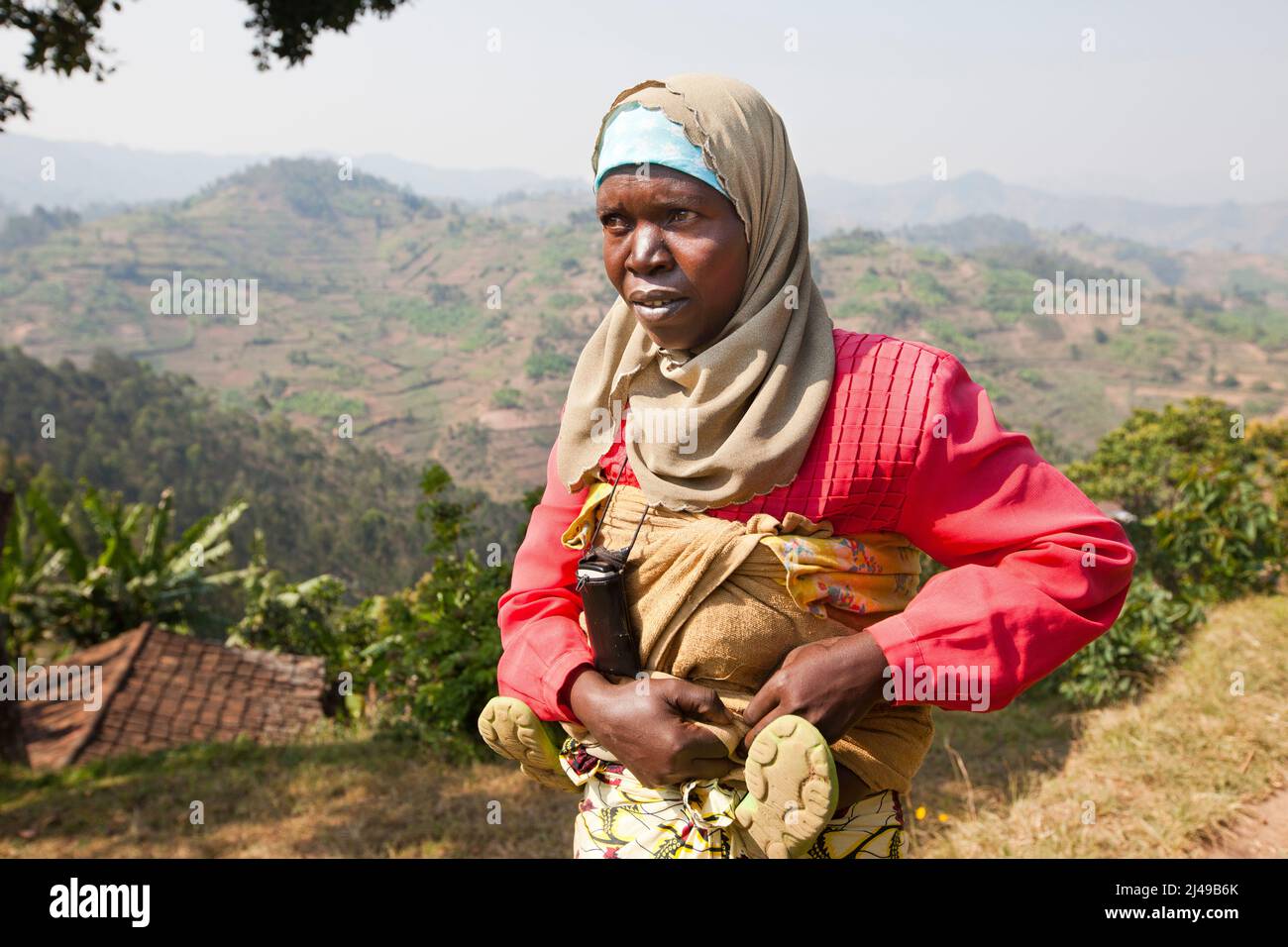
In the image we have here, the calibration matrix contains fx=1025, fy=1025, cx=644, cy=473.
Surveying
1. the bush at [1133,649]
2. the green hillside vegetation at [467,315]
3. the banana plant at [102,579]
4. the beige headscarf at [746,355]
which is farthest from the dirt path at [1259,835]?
the green hillside vegetation at [467,315]

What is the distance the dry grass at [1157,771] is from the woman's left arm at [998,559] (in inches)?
95.3

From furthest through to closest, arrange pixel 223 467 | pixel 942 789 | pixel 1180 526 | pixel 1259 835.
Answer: pixel 223 467 → pixel 1180 526 → pixel 942 789 → pixel 1259 835

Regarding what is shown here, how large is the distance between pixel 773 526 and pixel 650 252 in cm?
42

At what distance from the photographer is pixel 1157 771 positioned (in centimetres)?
404

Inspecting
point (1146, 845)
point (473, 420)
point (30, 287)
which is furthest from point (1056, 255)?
point (1146, 845)

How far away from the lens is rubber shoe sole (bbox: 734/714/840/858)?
1.29 meters

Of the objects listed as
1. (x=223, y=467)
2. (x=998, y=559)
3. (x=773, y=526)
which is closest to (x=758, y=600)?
(x=773, y=526)

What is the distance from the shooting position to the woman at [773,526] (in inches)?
53.6

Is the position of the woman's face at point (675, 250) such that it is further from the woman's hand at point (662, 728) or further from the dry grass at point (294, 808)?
the dry grass at point (294, 808)

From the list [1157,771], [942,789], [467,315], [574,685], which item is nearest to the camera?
[574,685]

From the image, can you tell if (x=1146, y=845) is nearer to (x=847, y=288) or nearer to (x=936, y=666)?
(x=936, y=666)

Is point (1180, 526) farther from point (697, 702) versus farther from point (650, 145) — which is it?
point (650, 145)

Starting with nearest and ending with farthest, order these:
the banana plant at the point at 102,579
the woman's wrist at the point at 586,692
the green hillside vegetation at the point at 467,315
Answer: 1. the woman's wrist at the point at 586,692
2. the banana plant at the point at 102,579
3. the green hillside vegetation at the point at 467,315

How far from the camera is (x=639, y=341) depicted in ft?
5.15
